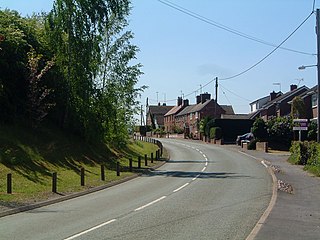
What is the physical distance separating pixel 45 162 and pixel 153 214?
16.2 metres

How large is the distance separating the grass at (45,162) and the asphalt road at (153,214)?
6.13 ft

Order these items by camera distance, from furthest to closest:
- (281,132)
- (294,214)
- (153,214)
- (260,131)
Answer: (260,131) → (281,132) → (153,214) → (294,214)

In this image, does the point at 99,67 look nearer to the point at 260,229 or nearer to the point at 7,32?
the point at 7,32

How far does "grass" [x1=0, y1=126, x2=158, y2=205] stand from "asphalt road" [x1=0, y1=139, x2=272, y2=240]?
1870mm

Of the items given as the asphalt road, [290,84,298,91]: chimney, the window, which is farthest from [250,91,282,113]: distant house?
the asphalt road

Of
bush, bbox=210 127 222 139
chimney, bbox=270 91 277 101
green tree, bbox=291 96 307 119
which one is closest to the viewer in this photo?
green tree, bbox=291 96 307 119

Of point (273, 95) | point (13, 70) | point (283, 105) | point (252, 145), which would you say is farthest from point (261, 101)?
point (13, 70)

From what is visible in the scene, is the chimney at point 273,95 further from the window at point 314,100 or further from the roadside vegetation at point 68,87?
the roadside vegetation at point 68,87

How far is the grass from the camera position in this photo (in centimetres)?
2238

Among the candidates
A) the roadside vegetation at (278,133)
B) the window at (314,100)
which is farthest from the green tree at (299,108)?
the roadside vegetation at (278,133)

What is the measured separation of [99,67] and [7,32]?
22.6 ft

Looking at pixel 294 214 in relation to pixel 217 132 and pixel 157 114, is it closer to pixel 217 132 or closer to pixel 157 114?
pixel 217 132

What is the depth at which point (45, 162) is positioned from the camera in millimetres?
30203

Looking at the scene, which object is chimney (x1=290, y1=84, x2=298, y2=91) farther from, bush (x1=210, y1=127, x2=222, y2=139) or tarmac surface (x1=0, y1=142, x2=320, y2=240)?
tarmac surface (x1=0, y1=142, x2=320, y2=240)
